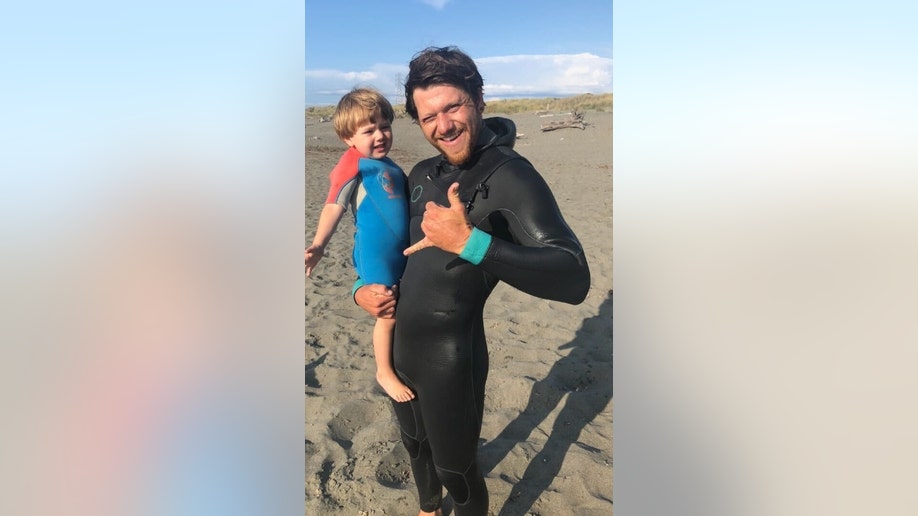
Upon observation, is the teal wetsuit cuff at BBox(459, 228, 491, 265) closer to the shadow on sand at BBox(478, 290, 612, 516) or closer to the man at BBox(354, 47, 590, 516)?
the man at BBox(354, 47, 590, 516)

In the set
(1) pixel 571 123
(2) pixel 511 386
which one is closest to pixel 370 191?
(1) pixel 571 123

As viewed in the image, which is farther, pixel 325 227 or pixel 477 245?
pixel 325 227

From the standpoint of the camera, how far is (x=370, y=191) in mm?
1646

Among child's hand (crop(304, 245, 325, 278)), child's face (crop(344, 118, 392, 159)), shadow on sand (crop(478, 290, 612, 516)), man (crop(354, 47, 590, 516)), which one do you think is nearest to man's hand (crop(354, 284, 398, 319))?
man (crop(354, 47, 590, 516))

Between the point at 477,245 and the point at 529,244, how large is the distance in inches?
6.1

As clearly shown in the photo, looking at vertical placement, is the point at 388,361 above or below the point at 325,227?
below

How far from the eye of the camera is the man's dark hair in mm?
1520

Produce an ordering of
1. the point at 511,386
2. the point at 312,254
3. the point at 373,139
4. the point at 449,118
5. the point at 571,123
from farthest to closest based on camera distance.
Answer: the point at 511,386 → the point at 571,123 → the point at 312,254 → the point at 373,139 → the point at 449,118

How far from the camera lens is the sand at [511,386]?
6.93 ft

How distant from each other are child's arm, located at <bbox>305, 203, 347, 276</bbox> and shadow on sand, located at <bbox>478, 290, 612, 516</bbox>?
1.29 meters

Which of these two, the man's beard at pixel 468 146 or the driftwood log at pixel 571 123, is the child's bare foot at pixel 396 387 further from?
the driftwood log at pixel 571 123

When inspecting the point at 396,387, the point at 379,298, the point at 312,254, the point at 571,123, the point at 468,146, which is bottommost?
the point at 396,387

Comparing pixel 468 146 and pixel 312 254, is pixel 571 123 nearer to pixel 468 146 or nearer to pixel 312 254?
pixel 468 146
